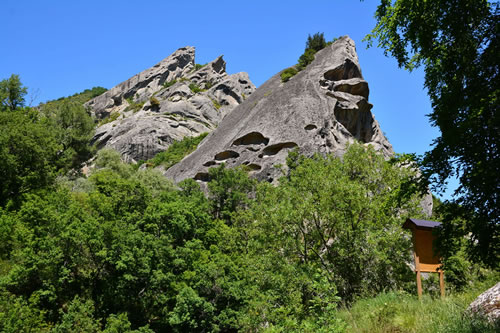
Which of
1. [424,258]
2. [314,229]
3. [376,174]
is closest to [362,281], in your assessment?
[314,229]

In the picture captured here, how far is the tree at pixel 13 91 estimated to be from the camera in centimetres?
2923

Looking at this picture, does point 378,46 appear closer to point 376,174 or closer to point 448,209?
point 448,209

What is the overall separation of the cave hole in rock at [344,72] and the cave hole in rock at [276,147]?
973 centimetres

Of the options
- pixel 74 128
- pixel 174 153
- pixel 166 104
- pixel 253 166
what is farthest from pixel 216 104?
pixel 253 166

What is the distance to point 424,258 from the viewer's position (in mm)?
10391

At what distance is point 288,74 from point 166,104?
23957 mm

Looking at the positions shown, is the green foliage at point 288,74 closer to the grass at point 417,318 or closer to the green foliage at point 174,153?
the green foliage at point 174,153

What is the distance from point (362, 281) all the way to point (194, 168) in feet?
61.7

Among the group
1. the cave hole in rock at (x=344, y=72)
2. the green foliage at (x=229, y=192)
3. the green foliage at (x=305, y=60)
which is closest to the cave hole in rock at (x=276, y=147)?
the green foliage at (x=229, y=192)

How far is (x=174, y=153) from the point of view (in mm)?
41969

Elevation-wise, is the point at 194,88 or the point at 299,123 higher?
the point at 194,88

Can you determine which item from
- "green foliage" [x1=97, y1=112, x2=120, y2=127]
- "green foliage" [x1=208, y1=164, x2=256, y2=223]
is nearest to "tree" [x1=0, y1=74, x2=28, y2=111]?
"green foliage" [x1=208, y1=164, x2=256, y2=223]

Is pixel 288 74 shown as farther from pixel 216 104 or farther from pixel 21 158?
pixel 216 104

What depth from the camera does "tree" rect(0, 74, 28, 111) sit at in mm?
29234
